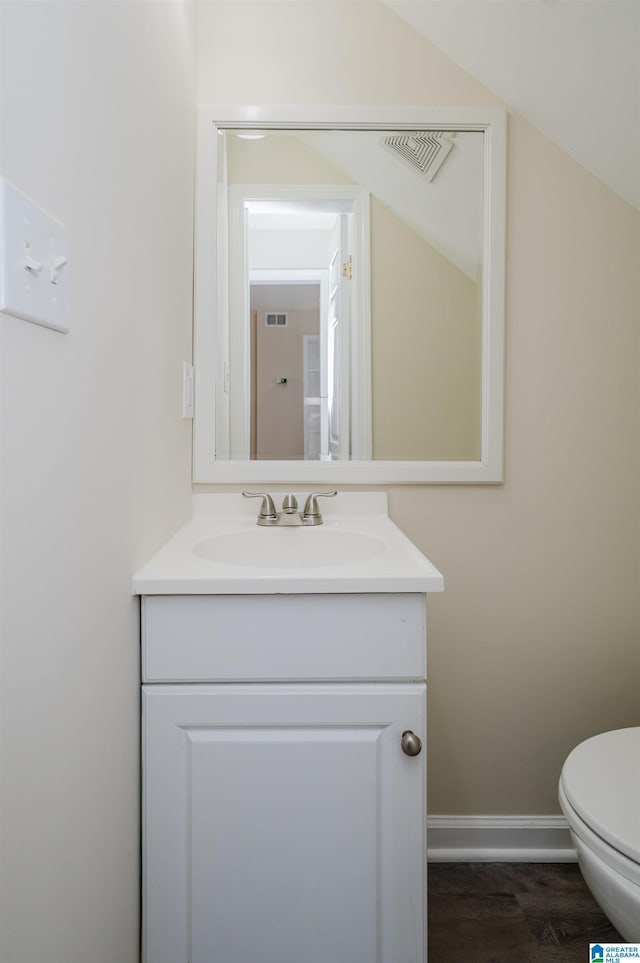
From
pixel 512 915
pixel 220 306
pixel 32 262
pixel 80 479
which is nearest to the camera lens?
pixel 32 262

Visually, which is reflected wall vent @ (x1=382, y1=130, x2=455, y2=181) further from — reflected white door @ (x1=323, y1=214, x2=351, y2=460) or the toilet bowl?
the toilet bowl

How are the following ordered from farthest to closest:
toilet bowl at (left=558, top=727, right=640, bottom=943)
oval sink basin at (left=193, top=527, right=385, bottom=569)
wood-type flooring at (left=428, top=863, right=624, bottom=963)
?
oval sink basin at (left=193, top=527, right=385, bottom=569) < wood-type flooring at (left=428, top=863, right=624, bottom=963) < toilet bowl at (left=558, top=727, right=640, bottom=943)

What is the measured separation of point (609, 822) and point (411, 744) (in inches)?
13.1

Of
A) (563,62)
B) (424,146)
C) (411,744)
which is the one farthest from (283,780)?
(563,62)

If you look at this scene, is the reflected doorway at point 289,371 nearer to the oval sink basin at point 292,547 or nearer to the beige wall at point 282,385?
the beige wall at point 282,385

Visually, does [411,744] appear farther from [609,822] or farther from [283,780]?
[609,822]

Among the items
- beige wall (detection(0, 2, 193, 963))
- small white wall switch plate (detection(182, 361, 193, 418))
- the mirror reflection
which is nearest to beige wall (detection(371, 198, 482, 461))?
the mirror reflection

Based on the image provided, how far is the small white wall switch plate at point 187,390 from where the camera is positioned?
4.44ft

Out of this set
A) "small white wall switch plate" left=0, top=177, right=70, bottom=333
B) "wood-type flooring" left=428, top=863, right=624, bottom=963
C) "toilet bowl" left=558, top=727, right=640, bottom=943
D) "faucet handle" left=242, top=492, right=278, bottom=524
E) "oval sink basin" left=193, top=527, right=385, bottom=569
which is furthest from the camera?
"faucet handle" left=242, top=492, right=278, bottom=524

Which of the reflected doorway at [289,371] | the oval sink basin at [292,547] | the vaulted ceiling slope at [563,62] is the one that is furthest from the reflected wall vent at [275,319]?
the vaulted ceiling slope at [563,62]

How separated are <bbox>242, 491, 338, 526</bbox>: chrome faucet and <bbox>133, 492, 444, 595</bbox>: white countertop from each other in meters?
0.02

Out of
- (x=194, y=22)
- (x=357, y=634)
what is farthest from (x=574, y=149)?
(x=357, y=634)

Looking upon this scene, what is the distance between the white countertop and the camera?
2.98 ft

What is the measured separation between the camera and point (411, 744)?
0.90 meters
